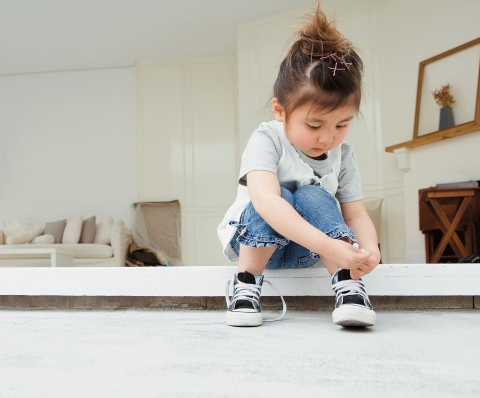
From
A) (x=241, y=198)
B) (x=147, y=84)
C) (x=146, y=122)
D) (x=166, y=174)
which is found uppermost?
(x=147, y=84)

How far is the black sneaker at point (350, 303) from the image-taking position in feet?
3.27

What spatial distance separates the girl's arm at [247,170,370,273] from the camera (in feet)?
3.29

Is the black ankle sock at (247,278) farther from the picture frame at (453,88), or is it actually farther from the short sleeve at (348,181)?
the picture frame at (453,88)

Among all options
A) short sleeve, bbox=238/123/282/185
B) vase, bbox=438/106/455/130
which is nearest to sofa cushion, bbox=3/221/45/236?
vase, bbox=438/106/455/130

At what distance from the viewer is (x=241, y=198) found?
4.31 feet

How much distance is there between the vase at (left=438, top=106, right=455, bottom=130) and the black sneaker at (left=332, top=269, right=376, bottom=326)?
11.4ft

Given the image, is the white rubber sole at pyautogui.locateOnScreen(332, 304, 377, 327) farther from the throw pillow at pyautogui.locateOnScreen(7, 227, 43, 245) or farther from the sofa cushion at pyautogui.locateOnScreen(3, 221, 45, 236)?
the sofa cushion at pyautogui.locateOnScreen(3, 221, 45, 236)

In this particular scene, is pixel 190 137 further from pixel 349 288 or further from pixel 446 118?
pixel 349 288

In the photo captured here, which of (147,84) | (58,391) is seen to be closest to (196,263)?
(147,84)

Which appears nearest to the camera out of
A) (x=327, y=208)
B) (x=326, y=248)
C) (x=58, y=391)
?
(x=58, y=391)

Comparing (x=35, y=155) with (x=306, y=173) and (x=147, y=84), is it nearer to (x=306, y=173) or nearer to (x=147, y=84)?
(x=147, y=84)

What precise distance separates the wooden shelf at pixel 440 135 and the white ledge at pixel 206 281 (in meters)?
2.91

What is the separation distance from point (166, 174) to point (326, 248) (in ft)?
19.4

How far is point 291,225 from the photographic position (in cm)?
106
